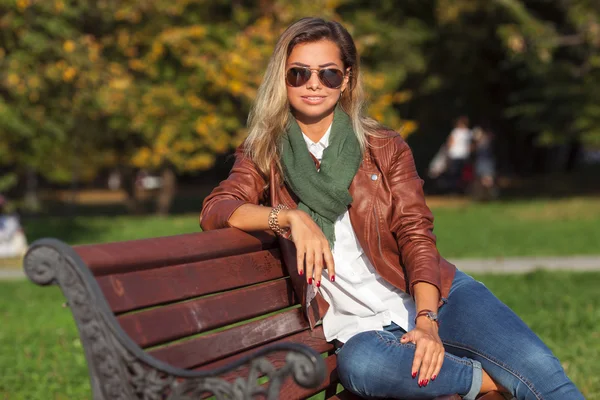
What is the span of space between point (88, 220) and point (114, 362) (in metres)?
18.9

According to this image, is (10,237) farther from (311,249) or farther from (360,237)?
(311,249)

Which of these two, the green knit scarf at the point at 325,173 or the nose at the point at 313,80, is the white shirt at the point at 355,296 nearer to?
the green knit scarf at the point at 325,173

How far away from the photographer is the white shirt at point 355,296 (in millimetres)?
3312

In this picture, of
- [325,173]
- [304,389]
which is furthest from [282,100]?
[304,389]

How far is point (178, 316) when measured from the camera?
2684 mm

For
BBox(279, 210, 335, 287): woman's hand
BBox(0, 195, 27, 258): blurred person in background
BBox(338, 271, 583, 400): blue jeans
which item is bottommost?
BBox(0, 195, 27, 258): blurred person in background

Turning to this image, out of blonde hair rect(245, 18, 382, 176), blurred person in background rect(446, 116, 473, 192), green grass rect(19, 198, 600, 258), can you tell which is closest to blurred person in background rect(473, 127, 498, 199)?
blurred person in background rect(446, 116, 473, 192)

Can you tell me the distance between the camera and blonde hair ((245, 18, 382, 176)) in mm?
3455

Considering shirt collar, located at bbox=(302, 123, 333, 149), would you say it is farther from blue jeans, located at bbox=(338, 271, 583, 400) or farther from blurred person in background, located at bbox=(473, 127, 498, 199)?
blurred person in background, located at bbox=(473, 127, 498, 199)

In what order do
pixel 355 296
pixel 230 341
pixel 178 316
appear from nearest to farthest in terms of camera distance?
pixel 178 316 → pixel 230 341 → pixel 355 296

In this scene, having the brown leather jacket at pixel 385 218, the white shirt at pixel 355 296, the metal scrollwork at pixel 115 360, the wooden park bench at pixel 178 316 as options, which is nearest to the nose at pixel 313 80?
the brown leather jacket at pixel 385 218

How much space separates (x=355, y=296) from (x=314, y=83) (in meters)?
0.80

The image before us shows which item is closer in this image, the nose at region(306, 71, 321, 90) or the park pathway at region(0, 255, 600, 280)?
the nose at region(306, 71, 321, 90)

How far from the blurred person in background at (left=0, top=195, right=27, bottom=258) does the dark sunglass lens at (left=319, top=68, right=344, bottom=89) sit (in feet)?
39.9
